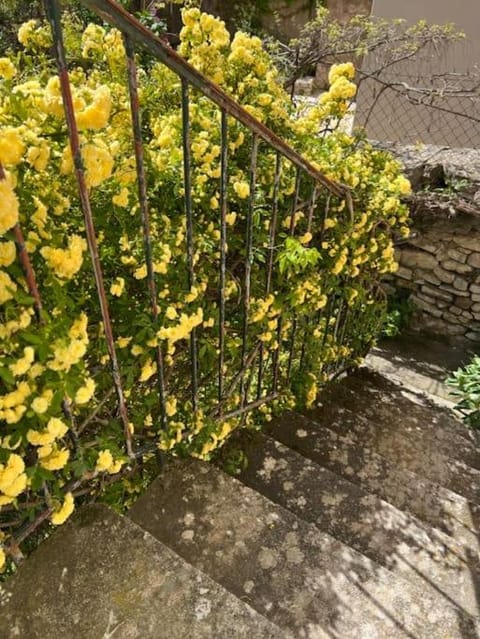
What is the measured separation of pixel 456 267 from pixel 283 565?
384 cm

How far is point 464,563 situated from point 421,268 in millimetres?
3537

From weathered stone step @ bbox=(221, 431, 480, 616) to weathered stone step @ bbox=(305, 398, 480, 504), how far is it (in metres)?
0.46

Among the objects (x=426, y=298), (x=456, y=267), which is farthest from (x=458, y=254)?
(x=426, y=298)

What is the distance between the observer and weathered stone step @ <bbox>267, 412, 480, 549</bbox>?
1910 mm

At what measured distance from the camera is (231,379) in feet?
6.55

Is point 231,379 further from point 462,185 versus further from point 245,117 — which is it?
point 462,185

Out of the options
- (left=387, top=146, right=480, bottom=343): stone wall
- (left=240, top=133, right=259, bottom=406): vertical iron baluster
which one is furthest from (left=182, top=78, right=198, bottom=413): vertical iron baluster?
(left=387, top=146, right=480, bottom=343): stone wall

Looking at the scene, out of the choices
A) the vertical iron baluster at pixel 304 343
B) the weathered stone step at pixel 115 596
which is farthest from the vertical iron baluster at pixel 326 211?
the weathered stone step at pixel 115 596

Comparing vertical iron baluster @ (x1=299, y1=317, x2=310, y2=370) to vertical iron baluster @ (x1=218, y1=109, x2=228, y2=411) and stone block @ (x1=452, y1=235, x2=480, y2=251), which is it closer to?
vertical iron baluster @ (x1=218, y1=109, x2=228, y2=411)

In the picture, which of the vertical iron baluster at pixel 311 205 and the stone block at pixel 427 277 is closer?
the vertical iron baluster at pixel 311 205

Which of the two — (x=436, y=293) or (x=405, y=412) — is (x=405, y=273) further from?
(x=405, y=412)

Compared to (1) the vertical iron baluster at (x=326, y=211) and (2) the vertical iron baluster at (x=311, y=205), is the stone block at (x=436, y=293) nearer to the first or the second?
(1) the vertical iron baluster at (x=326, y=211)

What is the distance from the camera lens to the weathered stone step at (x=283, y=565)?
133 cm

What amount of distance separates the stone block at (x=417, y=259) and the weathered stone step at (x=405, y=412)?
1966 millimetres
